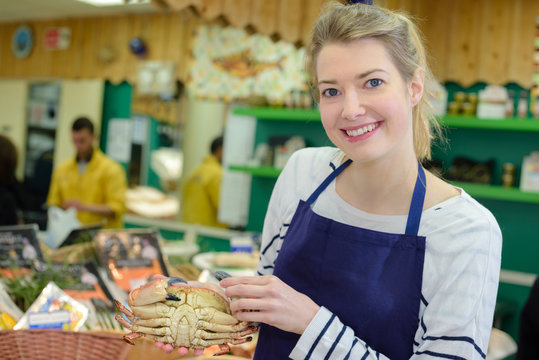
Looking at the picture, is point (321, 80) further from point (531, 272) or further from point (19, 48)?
point (19, 48)

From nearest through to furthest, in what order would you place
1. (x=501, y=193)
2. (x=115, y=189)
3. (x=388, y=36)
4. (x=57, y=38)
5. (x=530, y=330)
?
(x=388, y=36) < (x=530, y=330) < (x=501, y=193) < (x=115, y=189) < (x=57, y=38)

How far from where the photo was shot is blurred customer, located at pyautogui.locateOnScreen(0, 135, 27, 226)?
4125 mm

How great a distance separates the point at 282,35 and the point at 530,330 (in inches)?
93.8

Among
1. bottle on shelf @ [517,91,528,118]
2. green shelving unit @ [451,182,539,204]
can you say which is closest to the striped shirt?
green shelving unit @ [451,182,539,204]

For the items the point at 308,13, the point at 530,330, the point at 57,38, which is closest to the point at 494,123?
the point at 308,13

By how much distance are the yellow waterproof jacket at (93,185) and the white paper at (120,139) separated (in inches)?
85.9

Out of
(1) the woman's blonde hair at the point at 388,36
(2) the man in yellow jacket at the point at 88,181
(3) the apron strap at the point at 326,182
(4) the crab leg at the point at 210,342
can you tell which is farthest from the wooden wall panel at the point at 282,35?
(2) the man in yellow jacket at the point at 88,181

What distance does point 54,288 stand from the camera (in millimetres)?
1827

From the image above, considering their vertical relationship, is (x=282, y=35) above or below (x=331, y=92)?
above

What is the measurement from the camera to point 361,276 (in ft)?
4.45

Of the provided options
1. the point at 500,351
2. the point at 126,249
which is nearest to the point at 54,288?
the point at 126,249

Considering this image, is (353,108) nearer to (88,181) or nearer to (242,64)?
(88,181)

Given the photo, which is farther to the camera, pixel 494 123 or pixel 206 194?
pixel 206 194

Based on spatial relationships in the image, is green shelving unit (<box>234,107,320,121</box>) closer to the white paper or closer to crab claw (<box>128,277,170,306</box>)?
the white paper
